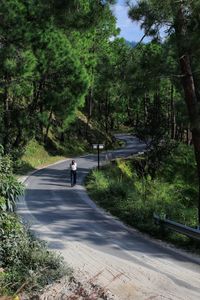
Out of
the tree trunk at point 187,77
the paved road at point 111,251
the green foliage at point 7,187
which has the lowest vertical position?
the paved road at point 111,251

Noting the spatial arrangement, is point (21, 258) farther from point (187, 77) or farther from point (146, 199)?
point (146, 199)

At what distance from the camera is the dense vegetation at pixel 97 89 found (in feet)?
47.0

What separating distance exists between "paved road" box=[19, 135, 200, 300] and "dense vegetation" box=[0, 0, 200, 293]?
117cm

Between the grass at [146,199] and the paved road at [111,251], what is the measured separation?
0.49m

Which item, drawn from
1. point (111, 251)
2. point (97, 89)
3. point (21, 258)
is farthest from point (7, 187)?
point (97, 89)

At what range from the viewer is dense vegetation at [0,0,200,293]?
47.0 feet

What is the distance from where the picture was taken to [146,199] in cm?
2055

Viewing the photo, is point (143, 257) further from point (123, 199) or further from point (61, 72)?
point (61, 72)

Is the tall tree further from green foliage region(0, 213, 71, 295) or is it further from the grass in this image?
green foliage region(0, 213, 71, 295)

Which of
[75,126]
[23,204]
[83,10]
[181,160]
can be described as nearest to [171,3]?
[83,10]

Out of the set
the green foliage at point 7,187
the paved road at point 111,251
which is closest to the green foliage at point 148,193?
the paved road at point 111,251

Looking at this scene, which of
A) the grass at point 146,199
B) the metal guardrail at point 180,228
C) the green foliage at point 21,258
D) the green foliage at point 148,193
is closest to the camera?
the green foliage at point 21,258

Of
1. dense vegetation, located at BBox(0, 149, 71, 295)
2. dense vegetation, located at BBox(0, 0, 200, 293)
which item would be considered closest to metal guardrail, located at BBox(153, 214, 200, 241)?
dense vegetation, located at BBox(0, 0, 200, 293)

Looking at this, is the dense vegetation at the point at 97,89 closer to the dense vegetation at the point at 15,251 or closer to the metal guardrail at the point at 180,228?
the dense vegetation at the point at 15,251
